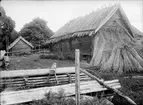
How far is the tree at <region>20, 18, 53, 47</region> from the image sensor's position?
4191 centimetres

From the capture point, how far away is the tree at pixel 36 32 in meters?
→ 41.9

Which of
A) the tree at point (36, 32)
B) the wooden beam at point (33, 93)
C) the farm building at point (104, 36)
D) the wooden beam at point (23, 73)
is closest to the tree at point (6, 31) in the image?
the tree at point (36, 32)

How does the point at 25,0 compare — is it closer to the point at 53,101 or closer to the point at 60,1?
the point at 60,1

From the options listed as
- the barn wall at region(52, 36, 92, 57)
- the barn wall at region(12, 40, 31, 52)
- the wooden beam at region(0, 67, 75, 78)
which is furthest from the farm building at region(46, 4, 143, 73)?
the barn wall at region(12, 40, 31, 52)

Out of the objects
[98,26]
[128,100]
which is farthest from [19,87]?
[98,26]

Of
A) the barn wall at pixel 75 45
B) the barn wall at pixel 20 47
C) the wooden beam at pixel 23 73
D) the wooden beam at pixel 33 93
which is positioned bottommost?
the wooden beam at pixel 33 93

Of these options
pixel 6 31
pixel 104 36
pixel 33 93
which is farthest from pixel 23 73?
pixel 6 31

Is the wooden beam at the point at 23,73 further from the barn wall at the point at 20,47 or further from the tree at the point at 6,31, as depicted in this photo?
the tree at the point at 6,31

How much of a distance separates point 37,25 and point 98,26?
29.9m

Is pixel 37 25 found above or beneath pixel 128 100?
above

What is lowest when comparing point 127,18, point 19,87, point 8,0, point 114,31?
point 19,87

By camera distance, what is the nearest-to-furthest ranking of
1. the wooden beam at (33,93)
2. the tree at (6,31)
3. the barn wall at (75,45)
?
the wooden beam at (33,93) → the barn wall at (75,45) → the tree at (6,31)

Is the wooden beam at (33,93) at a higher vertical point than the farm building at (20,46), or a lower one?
lower

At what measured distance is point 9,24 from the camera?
37719 mm
